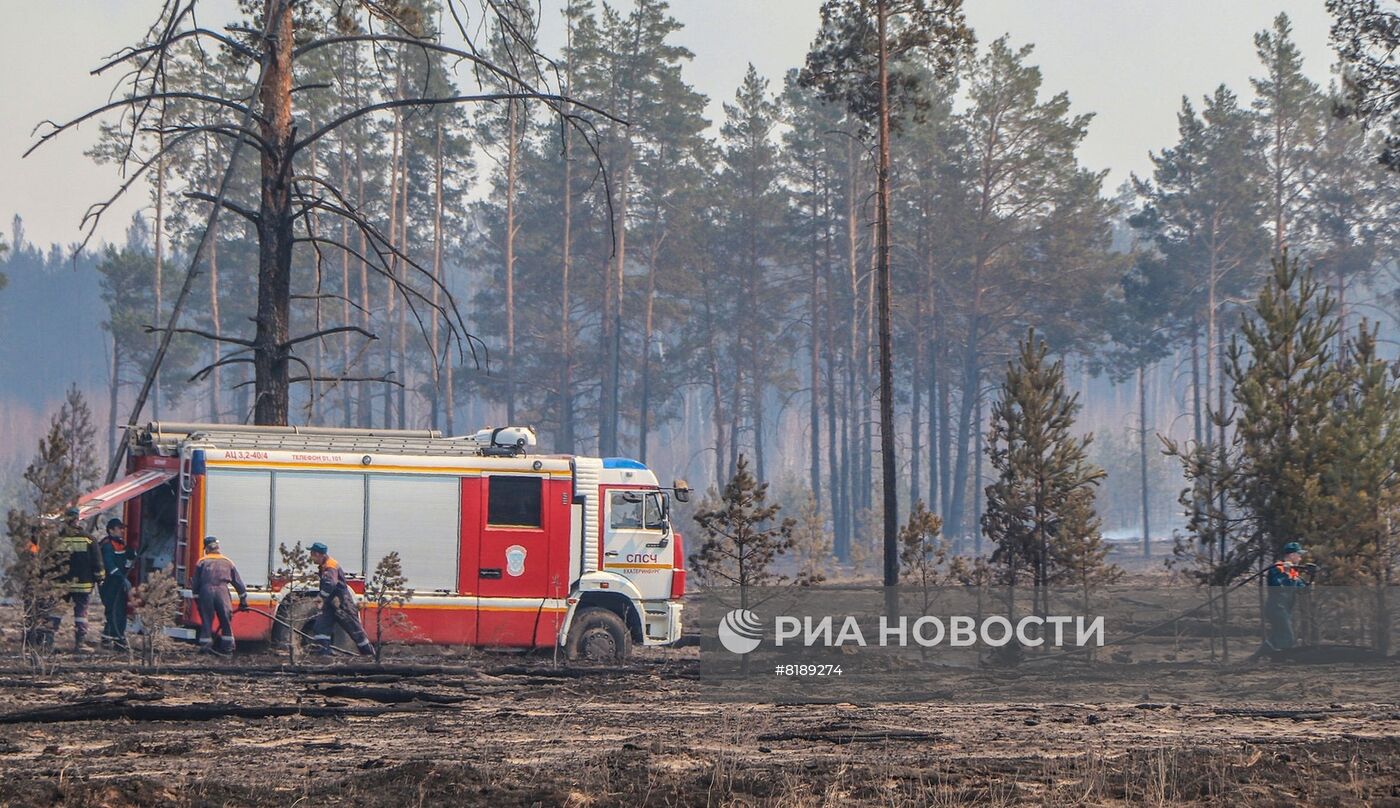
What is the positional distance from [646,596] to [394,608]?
3.28 metres

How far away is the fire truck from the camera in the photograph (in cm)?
1808

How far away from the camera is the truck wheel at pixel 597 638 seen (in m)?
18.7

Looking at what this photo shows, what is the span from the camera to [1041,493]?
2086 cm

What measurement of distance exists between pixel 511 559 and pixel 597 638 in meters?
1.53

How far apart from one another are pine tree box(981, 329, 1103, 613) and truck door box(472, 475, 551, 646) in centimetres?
666

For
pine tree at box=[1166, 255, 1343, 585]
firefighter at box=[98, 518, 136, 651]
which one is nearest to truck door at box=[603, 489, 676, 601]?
firefighter at box=[98, 518, 136, 651]

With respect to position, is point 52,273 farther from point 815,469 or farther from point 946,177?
point 946,177

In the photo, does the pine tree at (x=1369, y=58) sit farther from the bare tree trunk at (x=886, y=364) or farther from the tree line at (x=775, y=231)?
the tree line at (x=775, y=231)

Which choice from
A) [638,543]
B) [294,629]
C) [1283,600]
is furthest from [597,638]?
[1283,600]

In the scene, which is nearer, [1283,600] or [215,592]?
[215,592]

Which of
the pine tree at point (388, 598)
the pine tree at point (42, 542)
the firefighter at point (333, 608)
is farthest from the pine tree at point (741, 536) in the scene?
the pine tree at point (42, 542)

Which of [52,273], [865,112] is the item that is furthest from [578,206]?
[52,273]

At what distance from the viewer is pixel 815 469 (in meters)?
71.7

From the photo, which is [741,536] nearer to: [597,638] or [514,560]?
[597,638]
